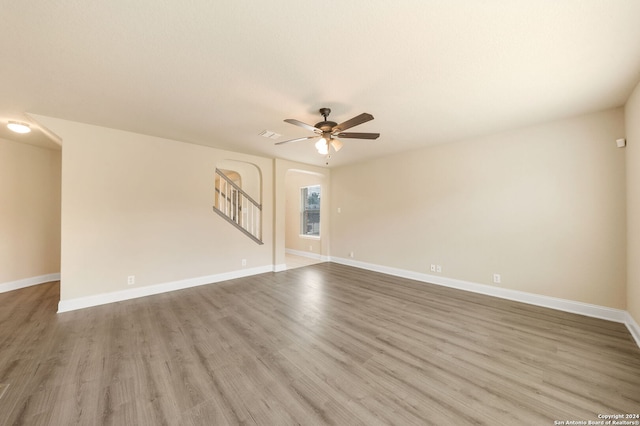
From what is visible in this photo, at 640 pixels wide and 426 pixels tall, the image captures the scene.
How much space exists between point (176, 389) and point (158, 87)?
2.80 meters

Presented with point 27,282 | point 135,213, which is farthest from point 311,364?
point 27,282

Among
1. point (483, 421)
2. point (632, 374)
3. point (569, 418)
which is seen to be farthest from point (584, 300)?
point (483, 421)

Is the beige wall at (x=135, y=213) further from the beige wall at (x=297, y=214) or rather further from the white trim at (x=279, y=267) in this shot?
the beige wall at (x=297, y=214)

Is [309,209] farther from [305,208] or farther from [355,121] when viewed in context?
[355,121]

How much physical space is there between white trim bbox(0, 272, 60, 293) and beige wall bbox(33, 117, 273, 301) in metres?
2.08

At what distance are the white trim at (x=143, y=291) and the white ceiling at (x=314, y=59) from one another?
259 cm

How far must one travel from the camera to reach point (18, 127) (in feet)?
11.0

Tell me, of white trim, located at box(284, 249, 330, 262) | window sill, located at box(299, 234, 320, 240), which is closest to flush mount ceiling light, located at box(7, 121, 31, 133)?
window sill, located at box(299, 234, 320, 240)

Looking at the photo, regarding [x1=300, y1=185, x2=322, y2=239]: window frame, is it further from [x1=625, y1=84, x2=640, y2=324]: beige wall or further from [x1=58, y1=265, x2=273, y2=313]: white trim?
[x1=625, y1=84, x2=640, y2=324]: beige wall

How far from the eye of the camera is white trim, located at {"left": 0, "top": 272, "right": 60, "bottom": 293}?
13.1ft

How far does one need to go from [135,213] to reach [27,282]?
2787 mm

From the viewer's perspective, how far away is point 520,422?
4.88ft

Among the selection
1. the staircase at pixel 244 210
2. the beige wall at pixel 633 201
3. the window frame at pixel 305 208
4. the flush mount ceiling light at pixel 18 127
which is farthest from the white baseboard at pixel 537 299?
the flush mount ceiling light at pixel 18 127

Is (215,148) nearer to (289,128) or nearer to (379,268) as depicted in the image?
(289,128)
